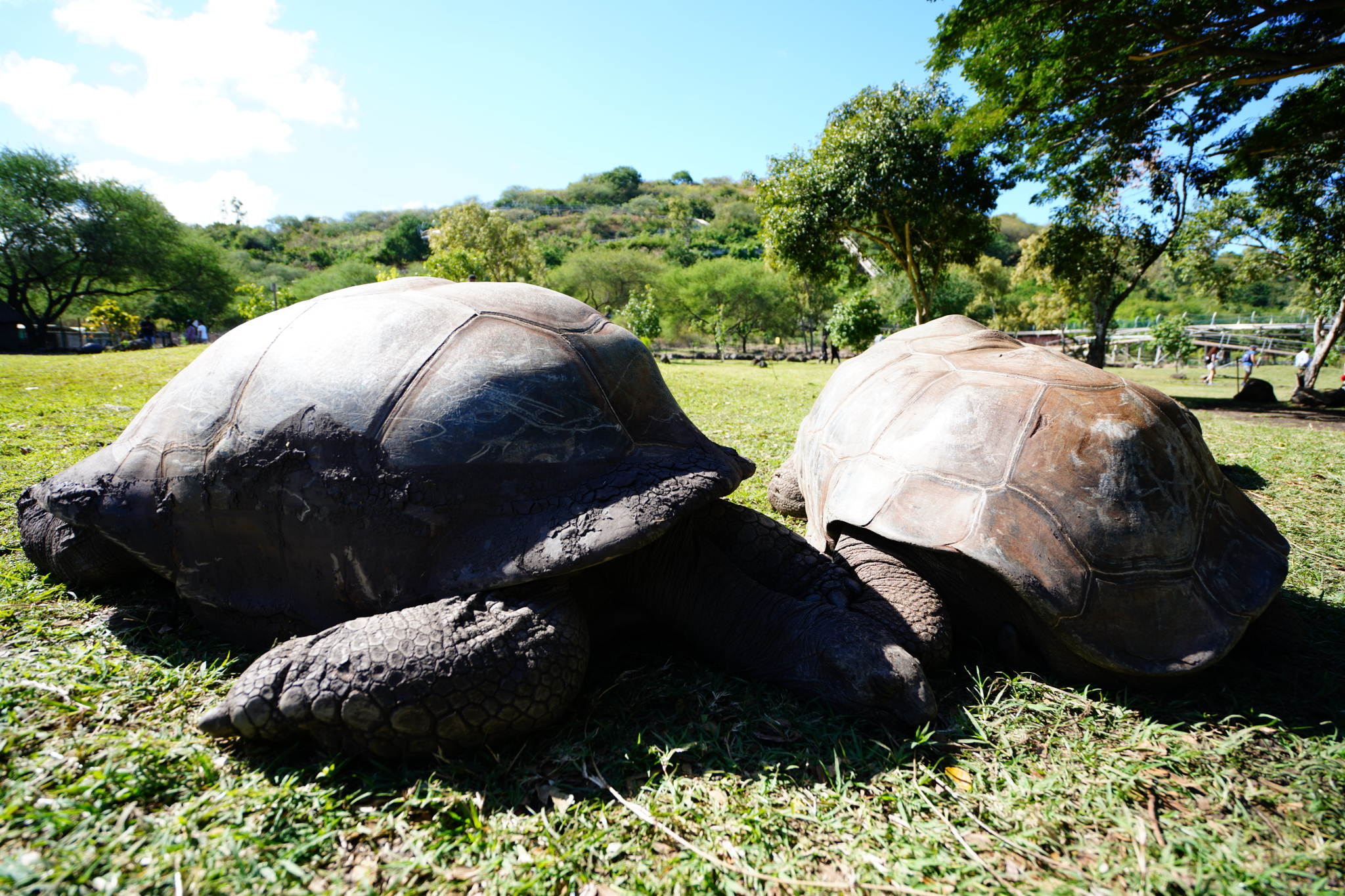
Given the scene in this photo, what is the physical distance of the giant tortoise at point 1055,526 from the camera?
1752mm

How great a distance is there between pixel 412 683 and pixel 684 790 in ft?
2.29

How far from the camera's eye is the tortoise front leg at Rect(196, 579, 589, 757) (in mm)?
1402

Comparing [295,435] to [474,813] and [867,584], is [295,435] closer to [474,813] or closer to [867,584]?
[474,813]

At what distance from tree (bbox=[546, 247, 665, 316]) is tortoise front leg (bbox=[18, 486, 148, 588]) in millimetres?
47612

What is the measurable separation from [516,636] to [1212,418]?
39.1 feet

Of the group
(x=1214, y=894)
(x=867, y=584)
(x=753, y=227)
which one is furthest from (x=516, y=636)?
(x=753, y=227)

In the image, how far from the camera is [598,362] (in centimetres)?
197

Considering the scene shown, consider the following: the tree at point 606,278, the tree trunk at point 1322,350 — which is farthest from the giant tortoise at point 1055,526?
the tree at point 606,278

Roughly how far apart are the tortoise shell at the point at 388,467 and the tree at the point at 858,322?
2410cm

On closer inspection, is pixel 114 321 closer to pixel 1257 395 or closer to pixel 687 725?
pixel 687 725

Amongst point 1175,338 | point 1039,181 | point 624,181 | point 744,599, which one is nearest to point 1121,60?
point 1039,181

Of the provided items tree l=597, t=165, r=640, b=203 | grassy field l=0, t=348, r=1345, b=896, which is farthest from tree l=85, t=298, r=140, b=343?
tree l=597, t=165, r=640, b=203

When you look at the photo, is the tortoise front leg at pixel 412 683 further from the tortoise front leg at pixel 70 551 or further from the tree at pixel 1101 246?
the tree at pixel 1101 246

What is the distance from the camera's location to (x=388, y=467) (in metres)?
1.63
